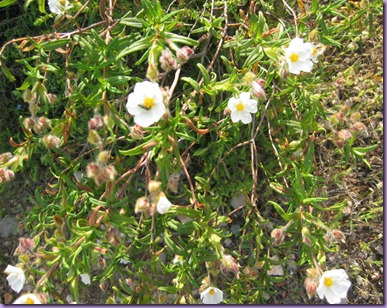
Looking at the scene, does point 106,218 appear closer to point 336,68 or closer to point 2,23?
point 2,23

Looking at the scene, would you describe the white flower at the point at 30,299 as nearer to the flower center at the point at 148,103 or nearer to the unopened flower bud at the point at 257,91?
the flower center at the point at 148,103

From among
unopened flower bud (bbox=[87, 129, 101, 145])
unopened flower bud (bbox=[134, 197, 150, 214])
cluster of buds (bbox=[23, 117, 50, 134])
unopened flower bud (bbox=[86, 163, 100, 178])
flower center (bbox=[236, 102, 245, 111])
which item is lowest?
unopened flower bud (bbox=[134, 197, 150, 214])

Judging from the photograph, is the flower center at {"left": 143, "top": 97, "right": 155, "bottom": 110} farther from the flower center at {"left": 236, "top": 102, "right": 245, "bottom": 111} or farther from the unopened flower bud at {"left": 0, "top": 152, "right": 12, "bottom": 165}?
the unopened flower bud at {"left": 0, "top": 152, "right": 12, "bottom": 165}

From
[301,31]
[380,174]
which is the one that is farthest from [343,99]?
[301,31]

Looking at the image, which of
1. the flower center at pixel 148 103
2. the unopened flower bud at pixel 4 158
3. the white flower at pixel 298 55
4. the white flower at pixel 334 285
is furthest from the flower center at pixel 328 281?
the unopened flower bud at pixel 4 158

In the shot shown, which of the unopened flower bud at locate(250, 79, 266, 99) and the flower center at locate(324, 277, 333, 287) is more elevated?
the unopened flower bud at locate(250, 79, 266, 99)

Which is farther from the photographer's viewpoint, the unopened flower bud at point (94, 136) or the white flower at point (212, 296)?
the white flower at point (212, 296)

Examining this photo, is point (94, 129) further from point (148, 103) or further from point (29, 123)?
point (29, 123)

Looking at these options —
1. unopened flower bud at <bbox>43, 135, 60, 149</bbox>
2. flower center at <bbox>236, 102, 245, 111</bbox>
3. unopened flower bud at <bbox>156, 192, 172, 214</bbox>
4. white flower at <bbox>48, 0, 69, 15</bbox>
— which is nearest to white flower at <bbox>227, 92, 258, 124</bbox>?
flower center at <bbox>236, 102, 245, 111</bbox>
